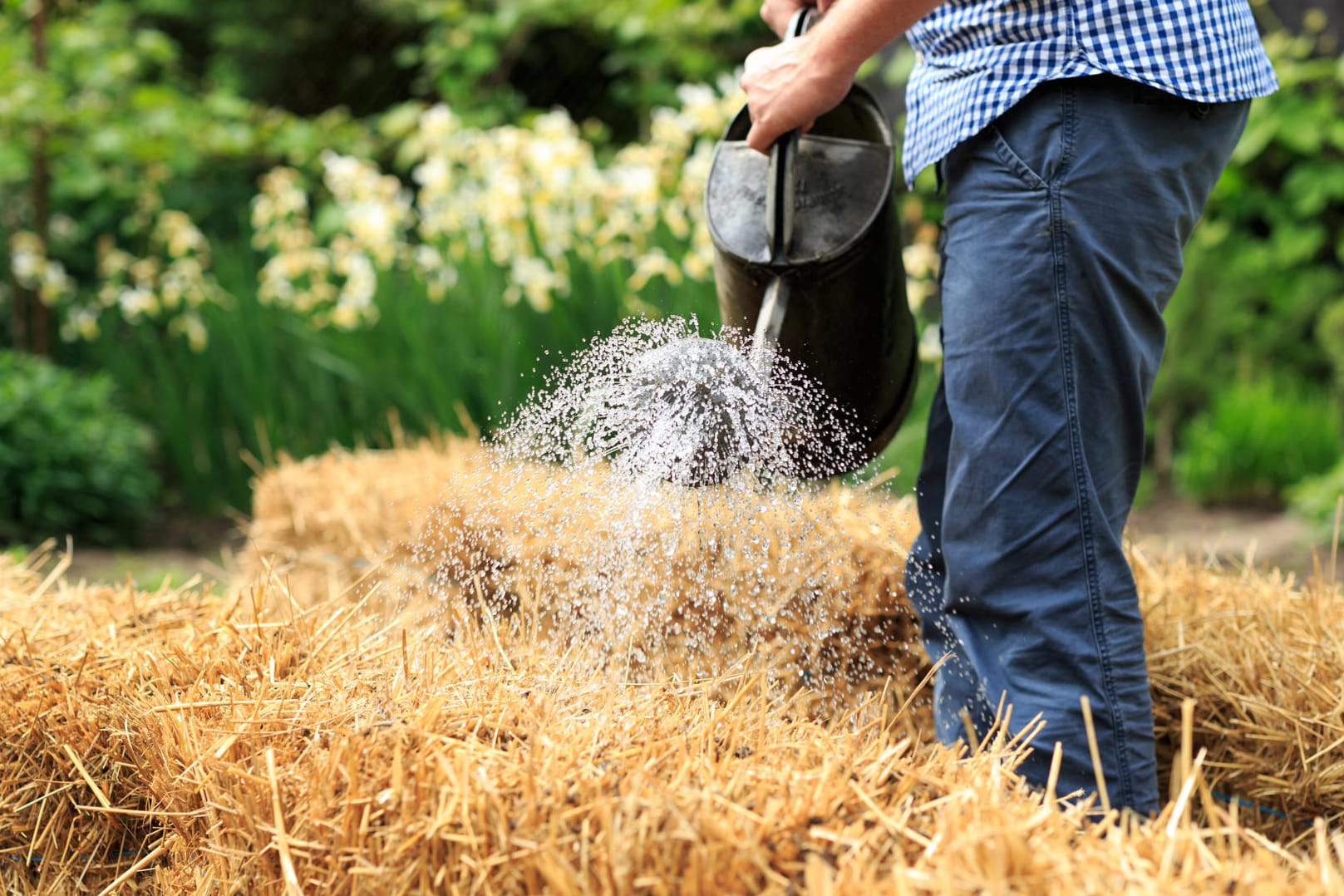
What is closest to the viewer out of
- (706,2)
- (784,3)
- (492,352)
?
(784,3)

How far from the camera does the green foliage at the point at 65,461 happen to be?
387cm

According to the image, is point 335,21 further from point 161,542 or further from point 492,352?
point 492,352

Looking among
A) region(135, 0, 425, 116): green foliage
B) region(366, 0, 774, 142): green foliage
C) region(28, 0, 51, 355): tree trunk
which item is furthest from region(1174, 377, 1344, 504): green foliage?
region(135, 0, 425, 116): green foliage

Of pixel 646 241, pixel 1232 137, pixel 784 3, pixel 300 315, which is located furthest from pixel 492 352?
pixel 1232 137

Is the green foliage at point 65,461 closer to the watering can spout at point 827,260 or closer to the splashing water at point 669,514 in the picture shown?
the splashing water at point 669,514

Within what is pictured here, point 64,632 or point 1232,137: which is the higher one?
point 1232,137

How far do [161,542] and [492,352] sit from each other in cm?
172

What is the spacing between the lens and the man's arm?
4.81 feet

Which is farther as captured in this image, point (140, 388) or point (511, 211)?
point (140, 388)

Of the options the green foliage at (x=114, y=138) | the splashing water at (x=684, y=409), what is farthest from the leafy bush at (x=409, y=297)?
the splashing water at (x=684, y=409)

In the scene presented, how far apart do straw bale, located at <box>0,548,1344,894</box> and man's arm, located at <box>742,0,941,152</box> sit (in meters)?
0.75

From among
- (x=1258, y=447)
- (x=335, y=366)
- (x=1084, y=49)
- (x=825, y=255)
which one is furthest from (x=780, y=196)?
(x=1258, y=447)

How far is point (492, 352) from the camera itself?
3369 mm

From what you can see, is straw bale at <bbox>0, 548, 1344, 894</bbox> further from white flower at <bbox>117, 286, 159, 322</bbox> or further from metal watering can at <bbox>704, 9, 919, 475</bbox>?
white flower at <bbox>117, 286, 159, 322</bbox>
